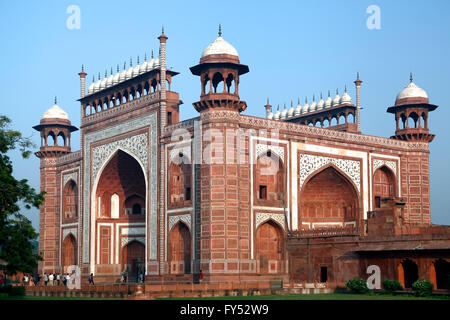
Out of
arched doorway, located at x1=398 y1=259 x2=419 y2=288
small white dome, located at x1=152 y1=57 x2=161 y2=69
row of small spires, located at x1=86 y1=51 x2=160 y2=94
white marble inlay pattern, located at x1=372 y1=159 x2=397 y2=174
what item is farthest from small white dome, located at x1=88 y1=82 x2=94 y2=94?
arched doorway, located at x1=398 y1=259 x2=419 y2=288

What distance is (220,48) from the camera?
31141 millimetres

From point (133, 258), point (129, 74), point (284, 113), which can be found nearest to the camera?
point (129, 74)

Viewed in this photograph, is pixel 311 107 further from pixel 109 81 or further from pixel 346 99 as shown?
pixel 109 81

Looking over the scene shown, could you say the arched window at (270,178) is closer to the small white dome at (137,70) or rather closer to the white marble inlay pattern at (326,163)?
the white marble inlay pattern at (326,163)

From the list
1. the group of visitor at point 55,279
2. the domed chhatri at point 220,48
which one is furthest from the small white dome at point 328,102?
the group of visitor at point 55,279

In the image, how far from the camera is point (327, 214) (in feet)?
119

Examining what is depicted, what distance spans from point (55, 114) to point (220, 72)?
51.8ft

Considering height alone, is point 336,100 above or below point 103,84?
below

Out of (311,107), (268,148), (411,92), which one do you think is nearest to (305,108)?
(311,107)

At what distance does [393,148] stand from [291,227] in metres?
8.19

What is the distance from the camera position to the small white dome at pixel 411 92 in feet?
124

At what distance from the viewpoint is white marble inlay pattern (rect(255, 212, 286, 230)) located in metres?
31.5
